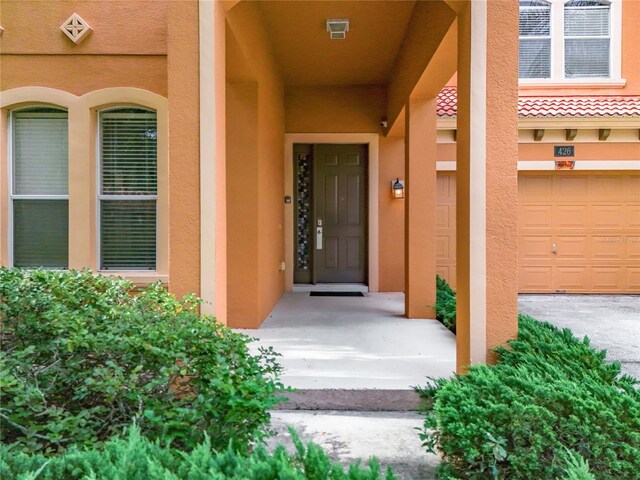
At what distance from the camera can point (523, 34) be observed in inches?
316

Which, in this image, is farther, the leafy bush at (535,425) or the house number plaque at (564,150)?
the house number plaque at (564,150)

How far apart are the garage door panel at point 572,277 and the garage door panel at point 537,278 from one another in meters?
0.13

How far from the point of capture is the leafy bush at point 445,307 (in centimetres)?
495

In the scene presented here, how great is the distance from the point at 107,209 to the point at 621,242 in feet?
27.9

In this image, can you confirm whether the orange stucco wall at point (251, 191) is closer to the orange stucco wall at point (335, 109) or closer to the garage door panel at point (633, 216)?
the orange stucco wall at point (335, 109)

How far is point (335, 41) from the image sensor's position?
5648 millimetres

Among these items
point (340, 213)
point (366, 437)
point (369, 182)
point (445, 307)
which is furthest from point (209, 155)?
point (340, 213)

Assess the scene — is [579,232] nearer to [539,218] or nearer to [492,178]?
[539,218]

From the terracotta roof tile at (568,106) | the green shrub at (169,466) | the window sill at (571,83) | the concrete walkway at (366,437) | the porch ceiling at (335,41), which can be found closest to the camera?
the green shrub at (169,466)

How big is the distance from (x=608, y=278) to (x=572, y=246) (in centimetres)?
88

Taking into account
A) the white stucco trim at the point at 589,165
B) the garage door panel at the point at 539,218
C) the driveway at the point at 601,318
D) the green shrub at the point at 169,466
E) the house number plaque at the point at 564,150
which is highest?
the house number plaque at the point at 564,150

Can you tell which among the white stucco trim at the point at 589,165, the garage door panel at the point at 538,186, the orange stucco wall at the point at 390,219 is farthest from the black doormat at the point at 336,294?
the white stucco trim at the point at 589,165

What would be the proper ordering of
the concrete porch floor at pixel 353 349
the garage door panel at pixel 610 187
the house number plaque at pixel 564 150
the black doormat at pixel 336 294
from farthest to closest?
the garage door panel at pixel 610 187, the house number plaque at pixel 564 150, the black doormat at pixel 336 294, the concrete porch floor at pixel 353 349

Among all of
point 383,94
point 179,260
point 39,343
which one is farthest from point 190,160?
point 383,94
